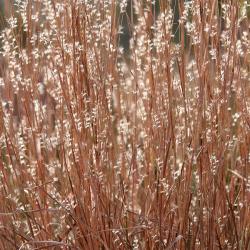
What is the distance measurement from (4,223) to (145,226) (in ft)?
1.53

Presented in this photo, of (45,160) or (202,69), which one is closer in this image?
(202,69)

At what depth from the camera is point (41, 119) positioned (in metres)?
2.14

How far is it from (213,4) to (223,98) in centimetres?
29

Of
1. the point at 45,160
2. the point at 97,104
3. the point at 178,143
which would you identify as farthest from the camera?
the point at 45,160

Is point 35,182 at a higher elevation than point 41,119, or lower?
lower

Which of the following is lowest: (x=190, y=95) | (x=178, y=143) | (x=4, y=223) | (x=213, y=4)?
(x=4, y=223)

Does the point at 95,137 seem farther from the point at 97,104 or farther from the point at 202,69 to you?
the point at 202,69

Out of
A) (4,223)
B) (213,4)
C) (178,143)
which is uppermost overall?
(213,4)

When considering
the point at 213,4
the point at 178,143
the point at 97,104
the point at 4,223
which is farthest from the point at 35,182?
the point at 213,4

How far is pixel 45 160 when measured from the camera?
2.29 m

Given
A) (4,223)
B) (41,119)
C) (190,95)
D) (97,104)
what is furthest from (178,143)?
(4,223)

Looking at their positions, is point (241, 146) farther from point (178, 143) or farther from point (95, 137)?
point (95, 137)

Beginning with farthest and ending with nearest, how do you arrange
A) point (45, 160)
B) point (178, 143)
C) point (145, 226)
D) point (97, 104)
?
point (45, 160) → point (178, 143) → point (97, 104) → point (145, 226)

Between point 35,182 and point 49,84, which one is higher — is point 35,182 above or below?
below
